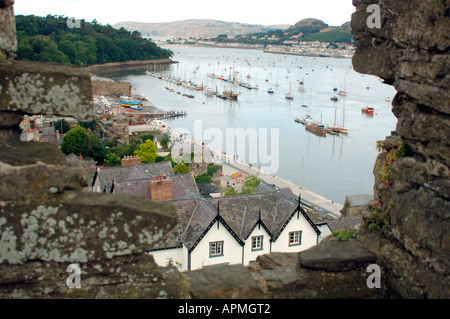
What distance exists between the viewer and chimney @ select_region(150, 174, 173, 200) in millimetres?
22484

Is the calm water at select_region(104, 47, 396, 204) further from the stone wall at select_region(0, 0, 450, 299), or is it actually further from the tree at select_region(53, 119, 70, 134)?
the stone wall at select_region(0, 0, 450, 299)

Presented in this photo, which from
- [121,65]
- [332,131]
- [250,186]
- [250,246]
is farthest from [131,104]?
[121,65]

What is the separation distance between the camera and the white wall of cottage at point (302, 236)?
1809 cm

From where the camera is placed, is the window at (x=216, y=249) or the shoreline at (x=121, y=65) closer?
the window at (x=216, y=249)

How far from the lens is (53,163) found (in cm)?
370

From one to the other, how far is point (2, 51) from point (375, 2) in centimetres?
365

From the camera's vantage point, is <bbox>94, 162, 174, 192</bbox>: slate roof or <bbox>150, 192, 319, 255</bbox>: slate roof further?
<bbox>94, 162, 174, 192</bbox>: slate roof

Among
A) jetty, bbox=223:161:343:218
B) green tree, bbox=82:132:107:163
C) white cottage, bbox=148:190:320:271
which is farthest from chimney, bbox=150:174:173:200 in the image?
green tree, bbox=82:132:107:163

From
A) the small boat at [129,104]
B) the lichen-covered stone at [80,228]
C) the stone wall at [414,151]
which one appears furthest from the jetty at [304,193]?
the small boat at [129,104]

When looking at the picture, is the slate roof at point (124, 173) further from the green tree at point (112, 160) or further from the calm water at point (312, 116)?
the calm water at point (312, 116)

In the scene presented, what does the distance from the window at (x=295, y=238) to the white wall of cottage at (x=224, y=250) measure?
2.27 m

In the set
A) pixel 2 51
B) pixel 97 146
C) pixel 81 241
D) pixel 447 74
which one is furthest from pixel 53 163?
pixel 97 146

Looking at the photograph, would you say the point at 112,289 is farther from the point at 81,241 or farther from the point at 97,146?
the point at 97,146

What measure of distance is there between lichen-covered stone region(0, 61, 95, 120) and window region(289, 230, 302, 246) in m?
15.3
